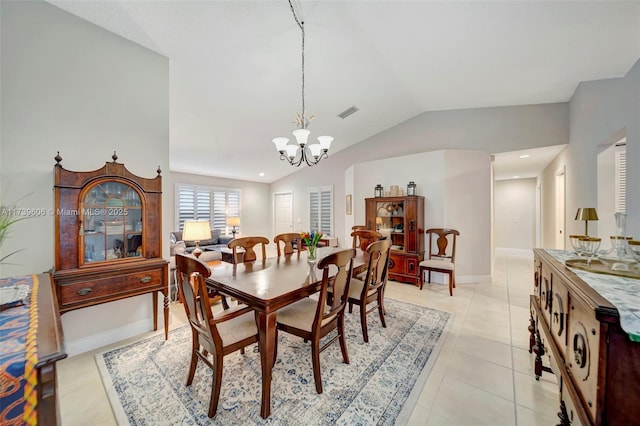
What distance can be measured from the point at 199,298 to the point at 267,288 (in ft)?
1.47

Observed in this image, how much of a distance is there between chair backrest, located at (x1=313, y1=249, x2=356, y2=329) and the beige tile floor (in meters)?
0.82

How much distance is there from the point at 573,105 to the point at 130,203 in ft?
20.5

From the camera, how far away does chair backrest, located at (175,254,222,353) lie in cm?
156

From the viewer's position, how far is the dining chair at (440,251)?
4.13m

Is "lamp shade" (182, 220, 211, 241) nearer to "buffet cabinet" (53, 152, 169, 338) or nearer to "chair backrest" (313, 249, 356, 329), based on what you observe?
"buffet cabinet" (53, 152, 169, 338)

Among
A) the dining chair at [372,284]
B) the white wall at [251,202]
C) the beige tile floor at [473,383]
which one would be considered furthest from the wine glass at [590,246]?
the white wall at [251,202]

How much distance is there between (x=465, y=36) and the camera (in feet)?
9.31

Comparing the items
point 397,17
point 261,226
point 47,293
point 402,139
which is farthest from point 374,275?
point 261,226

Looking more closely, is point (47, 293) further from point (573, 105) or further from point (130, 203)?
point (573, 105)

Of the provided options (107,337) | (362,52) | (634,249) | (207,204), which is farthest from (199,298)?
(207,204)

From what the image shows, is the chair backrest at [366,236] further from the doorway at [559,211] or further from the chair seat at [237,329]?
the doorway at [559,211]

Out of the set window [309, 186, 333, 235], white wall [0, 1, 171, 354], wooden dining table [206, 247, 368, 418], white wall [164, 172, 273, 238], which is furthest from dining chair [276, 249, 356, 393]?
white wall [164, 172, 273, 238]

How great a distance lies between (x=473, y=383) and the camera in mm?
1947

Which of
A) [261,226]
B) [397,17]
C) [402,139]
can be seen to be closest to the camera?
[397,17]
